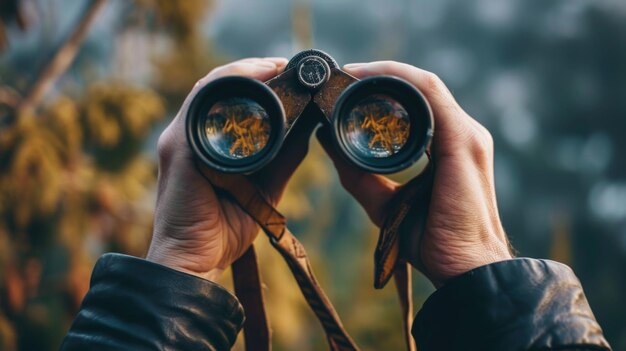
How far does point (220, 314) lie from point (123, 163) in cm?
266

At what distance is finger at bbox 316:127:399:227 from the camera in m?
1.57

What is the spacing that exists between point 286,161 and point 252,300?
0.39 meters

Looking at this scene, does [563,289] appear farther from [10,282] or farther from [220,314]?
[10,282]

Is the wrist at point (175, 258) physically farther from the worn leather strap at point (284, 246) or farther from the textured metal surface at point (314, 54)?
the textured metal surface at point (314, 54)

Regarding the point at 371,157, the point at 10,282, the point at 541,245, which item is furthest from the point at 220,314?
the point at 541,245

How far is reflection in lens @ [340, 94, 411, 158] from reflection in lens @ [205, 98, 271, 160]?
0.19 metres

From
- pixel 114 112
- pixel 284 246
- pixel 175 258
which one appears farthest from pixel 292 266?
pixel 114 112

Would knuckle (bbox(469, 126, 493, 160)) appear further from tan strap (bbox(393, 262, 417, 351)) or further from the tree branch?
the tree branch

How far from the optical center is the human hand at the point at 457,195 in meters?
1.26

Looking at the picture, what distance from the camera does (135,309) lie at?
1.12 meters

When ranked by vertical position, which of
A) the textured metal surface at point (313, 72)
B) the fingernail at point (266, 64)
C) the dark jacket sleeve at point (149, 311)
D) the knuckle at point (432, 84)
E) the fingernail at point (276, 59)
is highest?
the fingernail at point (276, 59)

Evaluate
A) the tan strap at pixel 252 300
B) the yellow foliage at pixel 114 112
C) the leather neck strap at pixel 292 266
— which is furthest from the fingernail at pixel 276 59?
the yellow foliage at pixel 114 112

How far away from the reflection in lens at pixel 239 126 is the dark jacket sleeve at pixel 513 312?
53 centimetres

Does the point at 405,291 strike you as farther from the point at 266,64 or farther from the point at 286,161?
the point at 266,64
